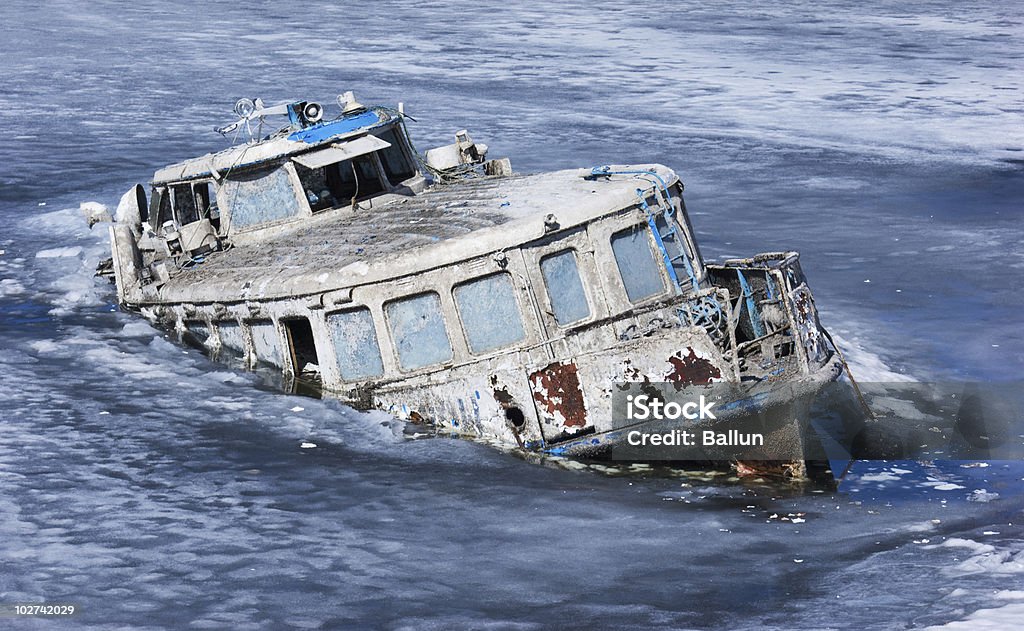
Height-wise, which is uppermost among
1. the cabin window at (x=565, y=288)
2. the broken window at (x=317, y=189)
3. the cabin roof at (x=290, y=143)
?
the cabin roof at (x=290, y=143)

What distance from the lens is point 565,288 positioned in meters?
11.3

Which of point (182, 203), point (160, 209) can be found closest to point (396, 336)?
point (182, 203)

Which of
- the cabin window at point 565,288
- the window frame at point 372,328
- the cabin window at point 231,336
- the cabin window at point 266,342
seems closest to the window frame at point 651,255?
the cabin window at point 565,288

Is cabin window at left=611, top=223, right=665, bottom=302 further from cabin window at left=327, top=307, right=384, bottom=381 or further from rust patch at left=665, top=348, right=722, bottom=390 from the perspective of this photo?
cabin window at left=327, top=307, right=384, bottom=381

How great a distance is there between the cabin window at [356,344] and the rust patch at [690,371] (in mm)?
2782

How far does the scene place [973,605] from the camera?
8398mm

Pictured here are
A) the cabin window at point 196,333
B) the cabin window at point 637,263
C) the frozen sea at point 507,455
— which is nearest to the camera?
the frozen sea at point 507,455

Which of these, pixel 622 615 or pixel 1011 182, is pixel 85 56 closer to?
pixel 1011 182

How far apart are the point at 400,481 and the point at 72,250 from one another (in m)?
9.60

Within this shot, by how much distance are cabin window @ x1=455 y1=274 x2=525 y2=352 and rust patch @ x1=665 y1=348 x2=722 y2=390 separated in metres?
1.38

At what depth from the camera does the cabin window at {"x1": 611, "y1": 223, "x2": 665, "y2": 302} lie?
11.5 metres

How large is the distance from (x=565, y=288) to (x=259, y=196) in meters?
4.54

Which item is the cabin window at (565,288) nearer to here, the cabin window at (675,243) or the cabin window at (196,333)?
the cabin window at (675,243)

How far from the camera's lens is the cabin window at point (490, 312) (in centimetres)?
1125
